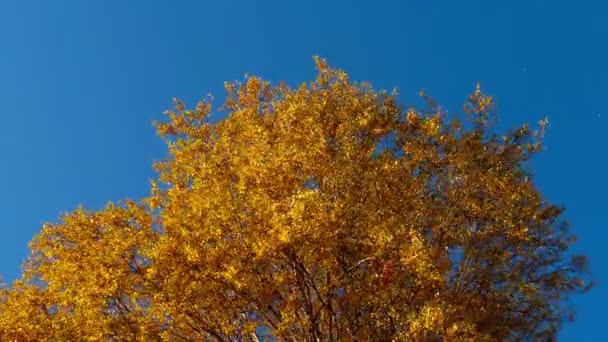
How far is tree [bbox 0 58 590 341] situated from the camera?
69.0 feet

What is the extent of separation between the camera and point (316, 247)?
819 inches

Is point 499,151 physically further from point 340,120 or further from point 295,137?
point 295,137

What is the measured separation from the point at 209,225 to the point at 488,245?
39.4 feet

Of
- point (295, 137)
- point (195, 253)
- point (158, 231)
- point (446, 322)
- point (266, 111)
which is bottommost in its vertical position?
point (446, 322)

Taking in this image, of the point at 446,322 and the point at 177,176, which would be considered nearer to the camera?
the point at 446,322

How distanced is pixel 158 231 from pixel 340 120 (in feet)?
28.9

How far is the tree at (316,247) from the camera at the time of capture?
69.0ft

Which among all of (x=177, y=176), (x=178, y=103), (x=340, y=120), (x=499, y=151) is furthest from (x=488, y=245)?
(x=178, y=103)

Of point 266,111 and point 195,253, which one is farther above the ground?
point 266,111

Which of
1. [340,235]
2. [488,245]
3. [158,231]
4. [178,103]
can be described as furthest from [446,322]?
[178,103]

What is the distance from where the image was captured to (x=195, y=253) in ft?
68.2

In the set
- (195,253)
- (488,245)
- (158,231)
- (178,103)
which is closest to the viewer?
(195,253)

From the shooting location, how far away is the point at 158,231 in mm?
24453

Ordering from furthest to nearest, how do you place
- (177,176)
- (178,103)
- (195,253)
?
1. (178,103)
2. (177,176)
3. (195,253)
